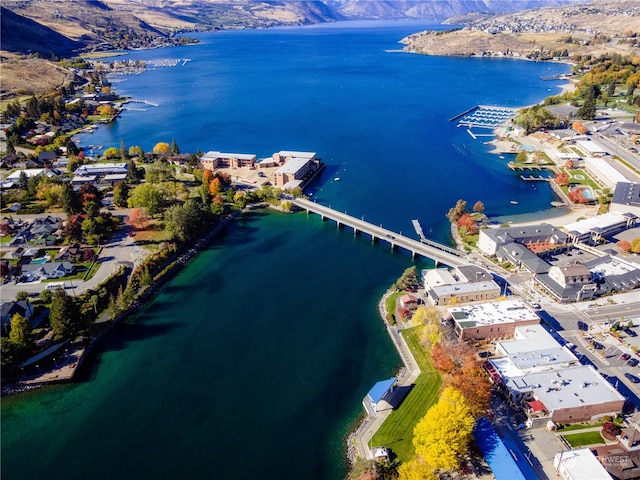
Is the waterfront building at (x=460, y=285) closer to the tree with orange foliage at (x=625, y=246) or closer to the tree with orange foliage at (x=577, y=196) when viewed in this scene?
the tree with orange foliage at (x=625, y=246)

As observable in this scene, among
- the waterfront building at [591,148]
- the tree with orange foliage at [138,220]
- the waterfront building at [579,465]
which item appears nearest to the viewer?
the waterfront building at [579,465]

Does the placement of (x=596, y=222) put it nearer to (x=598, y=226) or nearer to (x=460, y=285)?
(x=598, y=226)

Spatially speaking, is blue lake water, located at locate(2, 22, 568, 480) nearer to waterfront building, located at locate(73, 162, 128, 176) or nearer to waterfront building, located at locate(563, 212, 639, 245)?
waterfront building, located at locate(563, 212, 639, 245)

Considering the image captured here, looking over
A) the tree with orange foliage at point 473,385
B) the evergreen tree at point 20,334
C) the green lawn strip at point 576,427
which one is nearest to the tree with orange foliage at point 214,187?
the evergreen tree at point 20,334

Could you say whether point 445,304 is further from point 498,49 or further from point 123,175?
point 498,49

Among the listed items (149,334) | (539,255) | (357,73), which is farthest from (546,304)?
(357,73)

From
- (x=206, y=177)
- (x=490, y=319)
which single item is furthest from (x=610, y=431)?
(x=206, y=177)
